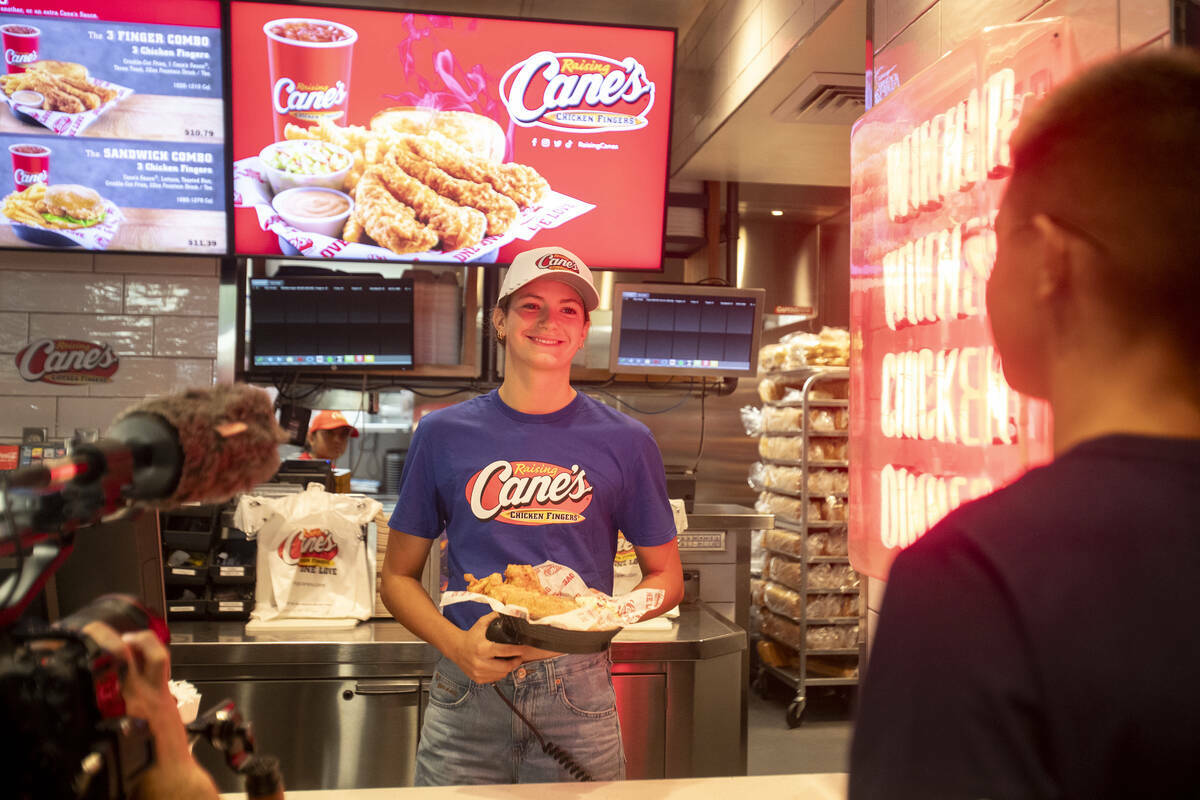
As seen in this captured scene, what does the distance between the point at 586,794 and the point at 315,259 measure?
9.51ft

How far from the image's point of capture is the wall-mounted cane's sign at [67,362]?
417 cm

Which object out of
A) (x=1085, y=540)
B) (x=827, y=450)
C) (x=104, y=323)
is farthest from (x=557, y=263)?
(x=827, y=450)

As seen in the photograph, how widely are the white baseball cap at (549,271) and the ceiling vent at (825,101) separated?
2303 mm

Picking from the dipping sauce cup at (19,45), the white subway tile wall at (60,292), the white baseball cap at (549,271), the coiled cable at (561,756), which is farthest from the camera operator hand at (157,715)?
the white subway tile wall at (60,292)

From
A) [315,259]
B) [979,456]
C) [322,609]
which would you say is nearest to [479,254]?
[315,259]

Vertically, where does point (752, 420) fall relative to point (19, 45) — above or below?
below

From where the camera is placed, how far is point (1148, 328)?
59cm

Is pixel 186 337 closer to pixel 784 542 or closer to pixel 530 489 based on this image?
pixel 530 489

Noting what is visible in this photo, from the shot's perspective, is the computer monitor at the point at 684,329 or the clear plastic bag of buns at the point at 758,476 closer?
the computer monitor at the point at 684,329

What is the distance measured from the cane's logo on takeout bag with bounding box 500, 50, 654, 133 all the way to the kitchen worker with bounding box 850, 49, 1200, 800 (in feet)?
11.5

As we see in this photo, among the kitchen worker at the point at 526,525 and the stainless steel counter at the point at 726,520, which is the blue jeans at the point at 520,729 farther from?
the stainless steel counter at the point at 726,520

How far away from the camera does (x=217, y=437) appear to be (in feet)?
2.07

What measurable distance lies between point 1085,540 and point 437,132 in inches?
145

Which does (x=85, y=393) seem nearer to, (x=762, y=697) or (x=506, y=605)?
(x=506, y=605)
